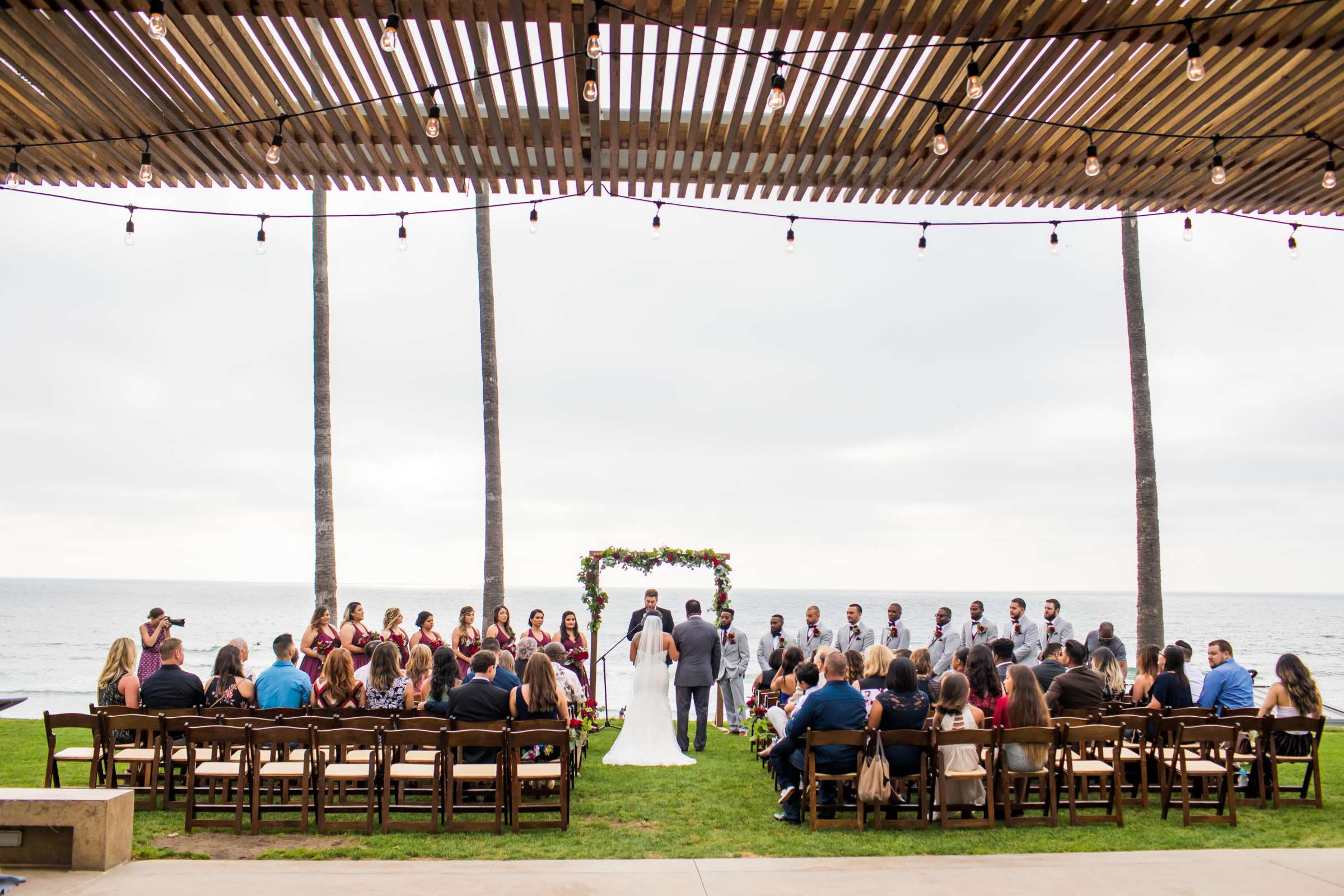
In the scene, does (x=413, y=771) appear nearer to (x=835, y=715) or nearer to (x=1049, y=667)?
(x=835, y=715)

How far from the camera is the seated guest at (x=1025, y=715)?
711 cm

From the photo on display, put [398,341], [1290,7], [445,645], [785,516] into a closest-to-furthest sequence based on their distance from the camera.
Answer: [1290,7], [445,645], [398,341], [785,516]

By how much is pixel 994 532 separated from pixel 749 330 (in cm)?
4037

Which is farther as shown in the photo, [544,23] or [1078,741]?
[1078,741]

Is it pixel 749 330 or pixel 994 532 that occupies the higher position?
pixel 749 330

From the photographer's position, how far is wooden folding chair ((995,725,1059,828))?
685cm

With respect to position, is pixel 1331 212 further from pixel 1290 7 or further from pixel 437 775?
pixel 437 775

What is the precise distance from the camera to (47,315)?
4272cm

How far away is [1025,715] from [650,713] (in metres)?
4.52

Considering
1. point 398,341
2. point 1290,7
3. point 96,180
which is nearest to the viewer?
point 1290,7

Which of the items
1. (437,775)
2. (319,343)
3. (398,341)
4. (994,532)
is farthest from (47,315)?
(994,532)

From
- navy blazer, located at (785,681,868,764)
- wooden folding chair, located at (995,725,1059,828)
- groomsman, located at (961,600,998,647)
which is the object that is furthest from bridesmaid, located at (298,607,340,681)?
groomsman, located at (961,600,998,647)

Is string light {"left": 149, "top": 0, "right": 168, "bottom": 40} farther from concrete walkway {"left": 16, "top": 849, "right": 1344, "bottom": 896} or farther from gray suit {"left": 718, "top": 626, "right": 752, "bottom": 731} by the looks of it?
gray suit {"left": 718, "top": 626, "right": 752, "bottom": 731}

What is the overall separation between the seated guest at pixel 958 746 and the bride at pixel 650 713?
12.3 feet
